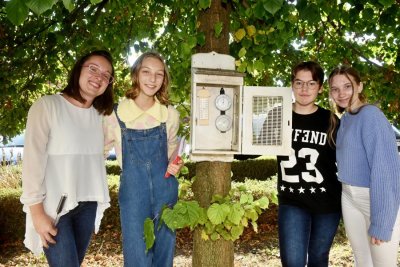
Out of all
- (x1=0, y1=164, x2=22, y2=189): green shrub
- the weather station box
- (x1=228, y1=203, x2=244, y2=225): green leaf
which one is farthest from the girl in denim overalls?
(x1=0, y1=164, x2=22, y2=189): green shrub

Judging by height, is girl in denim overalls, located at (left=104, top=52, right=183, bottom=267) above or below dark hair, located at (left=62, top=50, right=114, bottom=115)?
below

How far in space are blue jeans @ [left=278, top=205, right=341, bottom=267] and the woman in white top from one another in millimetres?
1089

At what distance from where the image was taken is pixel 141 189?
2299mm

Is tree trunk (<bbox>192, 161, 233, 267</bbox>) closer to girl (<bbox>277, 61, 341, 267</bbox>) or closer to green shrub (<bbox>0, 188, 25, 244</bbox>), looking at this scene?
girl (<bbox>277, 61, 341, 267</bbox>)

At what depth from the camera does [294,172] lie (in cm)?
256

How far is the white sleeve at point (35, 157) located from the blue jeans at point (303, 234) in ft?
4.62

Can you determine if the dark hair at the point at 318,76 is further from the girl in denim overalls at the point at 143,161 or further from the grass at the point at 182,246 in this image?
the grass at the point at 182,246

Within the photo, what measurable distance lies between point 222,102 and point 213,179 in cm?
49

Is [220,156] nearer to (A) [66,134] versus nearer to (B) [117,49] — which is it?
(A) [66,134]

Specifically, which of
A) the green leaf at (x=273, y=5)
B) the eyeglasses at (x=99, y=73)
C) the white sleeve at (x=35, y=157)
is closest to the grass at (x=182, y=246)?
the eyeglasses at (x=99, y=73)

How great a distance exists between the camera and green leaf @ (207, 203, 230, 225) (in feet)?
7.64

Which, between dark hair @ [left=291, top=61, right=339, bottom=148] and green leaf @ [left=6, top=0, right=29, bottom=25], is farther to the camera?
dark hair @ [left=291, top=61, right=339, bottom=148]

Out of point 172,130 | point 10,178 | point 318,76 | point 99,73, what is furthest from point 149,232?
point 10,178

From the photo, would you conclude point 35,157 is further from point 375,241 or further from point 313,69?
point 375,241
